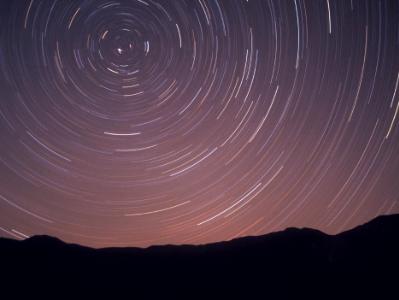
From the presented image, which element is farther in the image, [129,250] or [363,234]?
[129,250]

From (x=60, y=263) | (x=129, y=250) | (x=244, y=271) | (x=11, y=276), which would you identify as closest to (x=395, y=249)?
(x=244, y=271)

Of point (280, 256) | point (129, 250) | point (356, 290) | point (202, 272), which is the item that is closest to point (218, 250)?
point (202, 272)

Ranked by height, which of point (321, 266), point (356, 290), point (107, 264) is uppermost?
point (107, 264)

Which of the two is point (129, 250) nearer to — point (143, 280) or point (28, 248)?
point (143, 280)

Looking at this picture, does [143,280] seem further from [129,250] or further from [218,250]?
[218,250]

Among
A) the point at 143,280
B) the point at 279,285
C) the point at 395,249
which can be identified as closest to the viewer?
the point at 395,249

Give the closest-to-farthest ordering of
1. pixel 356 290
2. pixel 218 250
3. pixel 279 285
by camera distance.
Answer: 1. pixel 356 290
2. pixel 279 285
3. pixel 218 250

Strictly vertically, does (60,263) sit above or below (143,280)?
above
